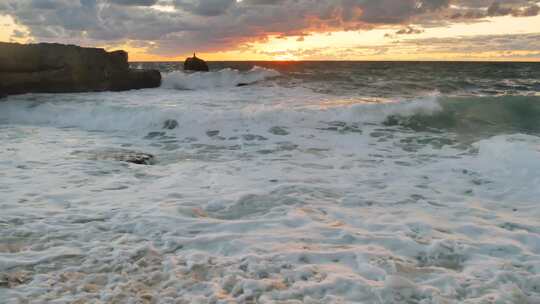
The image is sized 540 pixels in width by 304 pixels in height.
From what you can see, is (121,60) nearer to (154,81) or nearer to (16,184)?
(154,81)

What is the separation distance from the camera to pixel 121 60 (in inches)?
854

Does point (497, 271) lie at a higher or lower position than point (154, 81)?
lower

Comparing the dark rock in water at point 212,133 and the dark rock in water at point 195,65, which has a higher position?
the dark rock in water at point 195,65

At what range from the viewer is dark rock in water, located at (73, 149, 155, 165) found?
741 centimetres

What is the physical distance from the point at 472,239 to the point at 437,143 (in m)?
5.56

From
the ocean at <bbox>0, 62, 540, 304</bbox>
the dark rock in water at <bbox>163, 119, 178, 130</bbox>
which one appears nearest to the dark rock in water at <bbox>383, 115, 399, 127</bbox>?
the ocean at <bbox>0, 62, 540, 304</bbox>

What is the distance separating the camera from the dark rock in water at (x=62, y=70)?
55.9ft

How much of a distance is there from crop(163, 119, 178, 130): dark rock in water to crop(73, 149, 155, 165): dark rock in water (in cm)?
315

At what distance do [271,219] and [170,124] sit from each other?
7691 millimetres

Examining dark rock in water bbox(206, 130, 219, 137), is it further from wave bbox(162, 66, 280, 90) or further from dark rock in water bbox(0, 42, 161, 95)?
wave bbox(162, 66, 280, 90)

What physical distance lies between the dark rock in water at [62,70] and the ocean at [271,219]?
840 centimetres

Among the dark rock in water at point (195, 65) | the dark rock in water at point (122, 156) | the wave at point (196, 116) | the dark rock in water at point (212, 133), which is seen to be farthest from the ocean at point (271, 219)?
the dark rock in water at point (195, 65)

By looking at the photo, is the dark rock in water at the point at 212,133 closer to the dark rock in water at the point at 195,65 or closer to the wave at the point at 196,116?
the wave at the point at 196,116

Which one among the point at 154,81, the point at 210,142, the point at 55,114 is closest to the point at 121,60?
the point at 154,81
